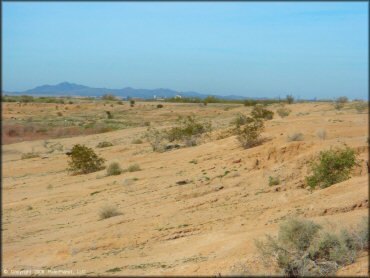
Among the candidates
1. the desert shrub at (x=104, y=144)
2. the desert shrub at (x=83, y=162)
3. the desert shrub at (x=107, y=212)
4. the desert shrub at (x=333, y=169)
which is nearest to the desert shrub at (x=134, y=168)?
the desert shrub at (x=83, y=162)

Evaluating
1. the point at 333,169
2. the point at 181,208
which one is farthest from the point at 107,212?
the point at 333,169

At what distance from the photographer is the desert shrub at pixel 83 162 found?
28125mm

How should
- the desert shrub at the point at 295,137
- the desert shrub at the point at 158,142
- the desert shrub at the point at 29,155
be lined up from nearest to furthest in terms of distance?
the desert shrub at the point at 295,137 < the desert shrub at the point at 158,142 < the desert shrub at the point at 29,155

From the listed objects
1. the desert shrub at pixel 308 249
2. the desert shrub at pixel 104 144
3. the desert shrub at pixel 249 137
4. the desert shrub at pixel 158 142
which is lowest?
the desert shrub at pixel 104 144

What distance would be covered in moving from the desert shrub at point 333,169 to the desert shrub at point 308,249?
6.38 metres

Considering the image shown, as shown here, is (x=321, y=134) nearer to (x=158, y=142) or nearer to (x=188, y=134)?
(x=188, y=134)

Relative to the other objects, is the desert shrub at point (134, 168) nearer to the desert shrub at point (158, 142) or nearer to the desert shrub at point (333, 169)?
the desert shrub at point (158, 142)

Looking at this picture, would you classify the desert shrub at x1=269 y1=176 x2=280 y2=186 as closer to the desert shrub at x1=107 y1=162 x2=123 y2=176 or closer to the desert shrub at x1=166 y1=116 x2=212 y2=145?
the desert shrub at x1=107 y1=162 x2=123 y2=176

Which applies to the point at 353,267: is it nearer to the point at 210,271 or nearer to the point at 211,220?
the point at 210,271

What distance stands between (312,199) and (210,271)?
5.69m

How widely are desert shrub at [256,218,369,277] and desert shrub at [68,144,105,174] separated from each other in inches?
778

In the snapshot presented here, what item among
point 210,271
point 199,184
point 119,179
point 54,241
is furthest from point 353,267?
point 119,179

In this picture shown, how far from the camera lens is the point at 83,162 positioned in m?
28.1

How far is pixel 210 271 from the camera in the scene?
9320 mm
